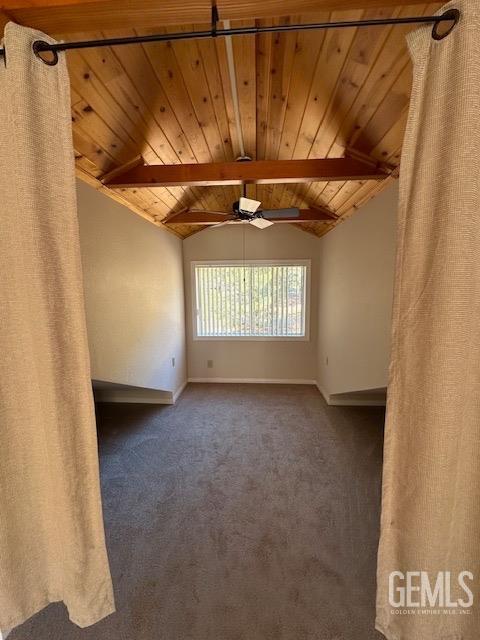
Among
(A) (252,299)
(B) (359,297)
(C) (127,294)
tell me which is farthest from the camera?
(A) (252,299)

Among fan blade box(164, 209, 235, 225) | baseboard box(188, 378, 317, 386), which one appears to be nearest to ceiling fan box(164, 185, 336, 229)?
fan blade box(164, 209, 235, 225)

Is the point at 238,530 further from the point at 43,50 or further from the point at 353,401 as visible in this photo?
the point at 353,401

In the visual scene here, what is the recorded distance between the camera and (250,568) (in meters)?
1.59

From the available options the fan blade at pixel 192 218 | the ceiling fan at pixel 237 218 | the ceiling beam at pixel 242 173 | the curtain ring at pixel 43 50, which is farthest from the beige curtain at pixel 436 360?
the fan blade at pixel 192 218

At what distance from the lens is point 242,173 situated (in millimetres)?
2238

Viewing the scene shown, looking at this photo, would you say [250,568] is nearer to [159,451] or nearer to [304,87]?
[159,451]

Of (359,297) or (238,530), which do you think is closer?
(238,530)

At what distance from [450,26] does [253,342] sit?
4376 mm

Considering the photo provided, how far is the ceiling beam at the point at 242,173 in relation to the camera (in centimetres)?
212

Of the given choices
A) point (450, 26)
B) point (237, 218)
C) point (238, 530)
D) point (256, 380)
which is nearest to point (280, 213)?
point (237, 218)

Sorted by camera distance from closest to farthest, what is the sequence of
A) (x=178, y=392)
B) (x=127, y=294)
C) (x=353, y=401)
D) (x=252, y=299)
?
(x=127, y=294), (x=353, y=401), (x=178, y=392), (x=252, y=299)

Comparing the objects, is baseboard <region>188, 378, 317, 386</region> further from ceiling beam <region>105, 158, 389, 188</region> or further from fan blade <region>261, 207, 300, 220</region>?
ceiling beam <region>105, 158, 389, 188</region>

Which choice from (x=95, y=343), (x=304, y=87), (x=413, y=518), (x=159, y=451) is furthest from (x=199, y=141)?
(x=159, y=451)

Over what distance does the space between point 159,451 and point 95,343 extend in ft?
4.46
